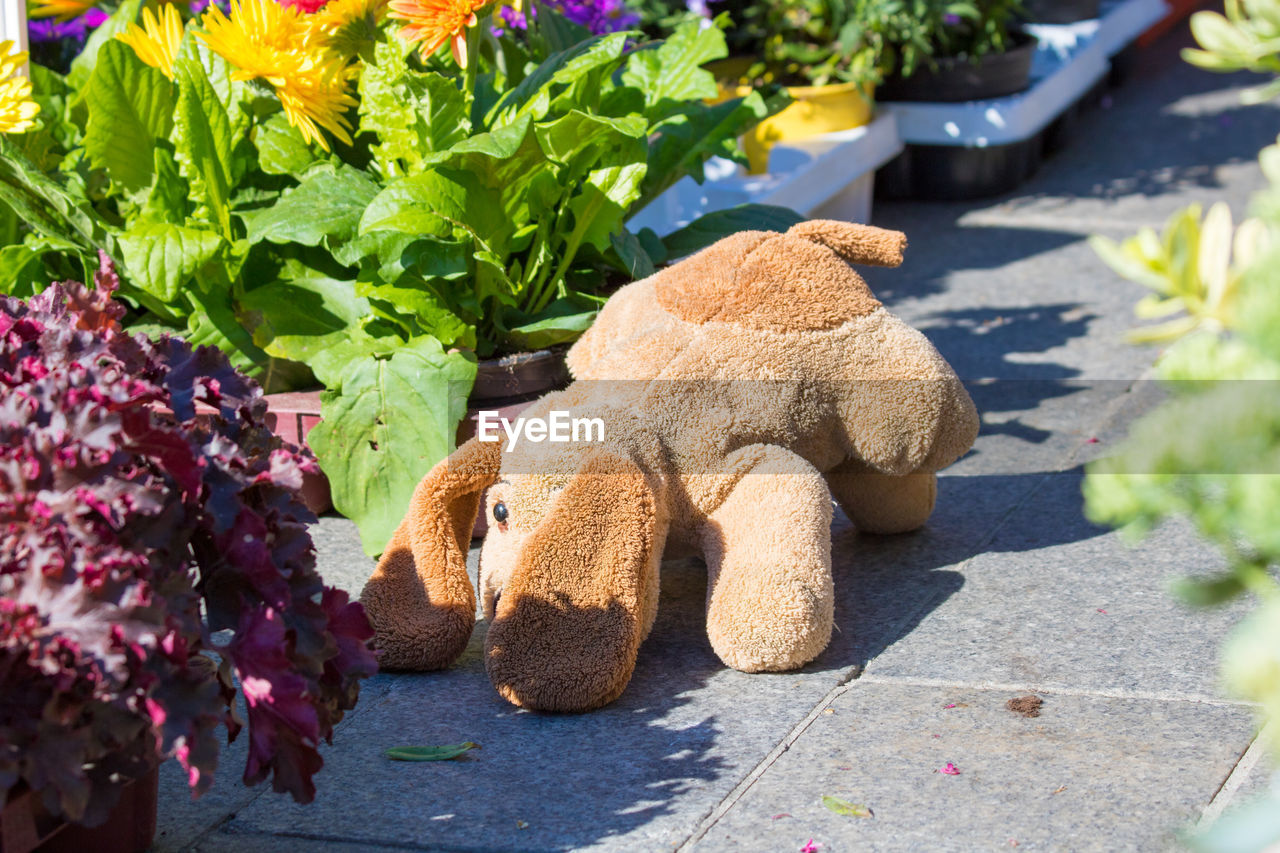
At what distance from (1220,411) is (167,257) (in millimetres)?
2489

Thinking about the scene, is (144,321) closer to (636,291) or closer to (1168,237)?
(636,291)

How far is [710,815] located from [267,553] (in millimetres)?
787

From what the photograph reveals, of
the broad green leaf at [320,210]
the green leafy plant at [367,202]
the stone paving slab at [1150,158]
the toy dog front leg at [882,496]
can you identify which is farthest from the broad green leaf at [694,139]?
the stone paving slab at [1150,158]

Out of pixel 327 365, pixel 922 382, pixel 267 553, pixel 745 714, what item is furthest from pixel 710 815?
pixel 327 365

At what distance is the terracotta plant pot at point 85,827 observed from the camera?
1.77 meters

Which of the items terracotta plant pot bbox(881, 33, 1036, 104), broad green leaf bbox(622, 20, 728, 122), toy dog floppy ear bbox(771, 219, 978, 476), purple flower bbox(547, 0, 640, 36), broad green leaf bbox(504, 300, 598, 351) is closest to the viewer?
toy dog floppy ear bbox(771, 219, 978, 476)

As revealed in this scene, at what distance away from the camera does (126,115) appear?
10.8ft

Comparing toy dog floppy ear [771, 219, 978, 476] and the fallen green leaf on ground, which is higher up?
toy dog floppy ear [771, 219, 978, 476]

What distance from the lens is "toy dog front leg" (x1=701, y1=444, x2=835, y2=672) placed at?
98.1 inches

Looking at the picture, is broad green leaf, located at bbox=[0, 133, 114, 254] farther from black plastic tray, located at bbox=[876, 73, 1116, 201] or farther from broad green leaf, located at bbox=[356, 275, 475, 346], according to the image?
black plastic tray, located at bbox=[876, 73, 1116, 201]

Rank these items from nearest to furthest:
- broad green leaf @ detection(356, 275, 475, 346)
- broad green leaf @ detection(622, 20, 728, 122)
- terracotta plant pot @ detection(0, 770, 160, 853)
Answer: terracotta plant pot @ detection(0, 770, 160, 853), broad green leaf @ detection(356, 275, 475, 346), broad green leaf @ detection(622, 20, 728, 122)

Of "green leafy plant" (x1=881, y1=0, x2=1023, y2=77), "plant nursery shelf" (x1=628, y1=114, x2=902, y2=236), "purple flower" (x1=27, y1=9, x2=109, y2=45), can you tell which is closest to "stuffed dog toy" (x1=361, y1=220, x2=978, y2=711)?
"plant nursery shelf" (x1=628, y1=114, x2=902, y2=236)

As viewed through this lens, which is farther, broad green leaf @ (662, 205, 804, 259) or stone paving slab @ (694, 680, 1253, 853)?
broad green leaf @ (662, 205, 804, 259)

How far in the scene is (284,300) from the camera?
10.7ft
